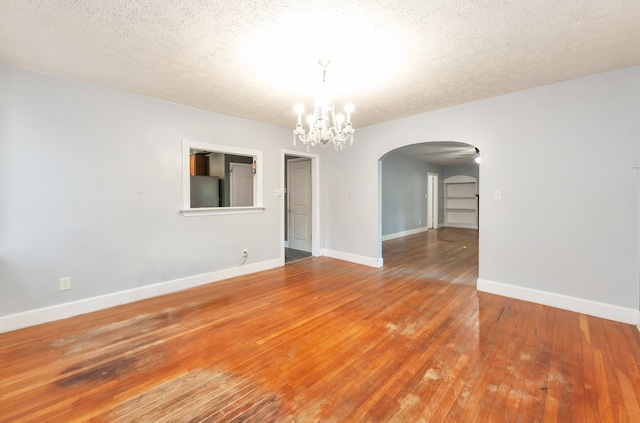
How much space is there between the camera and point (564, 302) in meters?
2.96

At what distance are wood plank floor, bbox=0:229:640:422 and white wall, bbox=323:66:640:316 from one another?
0.41m

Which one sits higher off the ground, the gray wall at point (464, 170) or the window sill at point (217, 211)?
the gray wall at point (464, 170)

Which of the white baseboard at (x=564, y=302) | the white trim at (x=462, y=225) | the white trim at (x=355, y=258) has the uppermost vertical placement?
the white trim at (x=462, y=225)

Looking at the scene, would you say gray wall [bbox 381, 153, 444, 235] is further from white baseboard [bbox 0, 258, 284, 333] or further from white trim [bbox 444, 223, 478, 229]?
white baseboard [bbox 0, 258, 284, 333]

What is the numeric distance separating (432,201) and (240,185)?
6950mm

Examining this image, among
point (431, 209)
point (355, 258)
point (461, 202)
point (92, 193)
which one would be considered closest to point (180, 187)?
point (92, 193)

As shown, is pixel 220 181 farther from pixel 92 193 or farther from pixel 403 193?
pixel 403 193

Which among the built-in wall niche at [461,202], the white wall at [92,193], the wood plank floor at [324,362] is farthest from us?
the built-in wall niche at [461,202]

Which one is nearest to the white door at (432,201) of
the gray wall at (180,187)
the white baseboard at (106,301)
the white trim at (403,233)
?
the white trim at (403,233)

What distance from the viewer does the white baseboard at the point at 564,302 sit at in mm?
2637

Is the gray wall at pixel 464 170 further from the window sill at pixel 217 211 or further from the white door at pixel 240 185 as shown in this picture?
the window sill at pixel 217 211

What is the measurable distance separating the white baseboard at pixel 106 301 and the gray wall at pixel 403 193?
4746 millimetres

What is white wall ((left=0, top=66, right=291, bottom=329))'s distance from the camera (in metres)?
2.57

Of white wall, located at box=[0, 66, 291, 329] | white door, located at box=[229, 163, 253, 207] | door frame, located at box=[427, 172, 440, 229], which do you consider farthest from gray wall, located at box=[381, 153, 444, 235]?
white wall, located at box=[0, 66, 291, 329]
